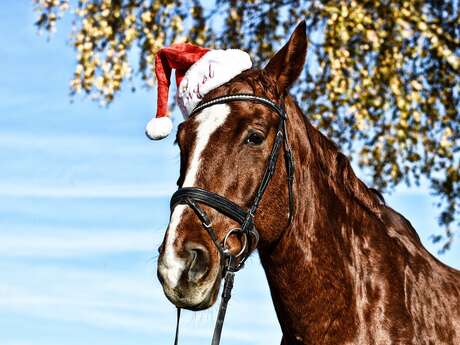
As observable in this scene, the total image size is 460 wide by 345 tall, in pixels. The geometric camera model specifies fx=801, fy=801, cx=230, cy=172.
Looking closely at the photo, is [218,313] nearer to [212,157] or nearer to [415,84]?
[212,157]

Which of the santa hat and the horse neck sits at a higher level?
the santa hat

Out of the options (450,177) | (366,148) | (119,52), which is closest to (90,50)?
(119,52)

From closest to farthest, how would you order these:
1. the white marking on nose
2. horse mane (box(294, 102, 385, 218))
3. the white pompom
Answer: the white marking on nose < horse mane (box(294, 102, 385, 218)) < the white pompom

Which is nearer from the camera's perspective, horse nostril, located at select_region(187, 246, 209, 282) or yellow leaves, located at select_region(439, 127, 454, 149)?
horse nostril, located at select_region(187, 246, 209, 282)

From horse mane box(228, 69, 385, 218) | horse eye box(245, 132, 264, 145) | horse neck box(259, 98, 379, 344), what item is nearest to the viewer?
horse eye box(245, 132, 264, 145)

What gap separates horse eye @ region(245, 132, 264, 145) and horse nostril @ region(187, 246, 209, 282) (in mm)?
589

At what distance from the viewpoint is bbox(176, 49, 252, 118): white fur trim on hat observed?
4164 mm

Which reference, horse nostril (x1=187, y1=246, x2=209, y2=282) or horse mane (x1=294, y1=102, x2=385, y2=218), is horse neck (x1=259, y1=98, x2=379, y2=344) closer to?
horse mane (x1=294, y1=102, x2=385, y2=218)

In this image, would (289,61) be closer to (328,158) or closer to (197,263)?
(328,158)

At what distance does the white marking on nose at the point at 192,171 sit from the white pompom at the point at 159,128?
2.13 feet

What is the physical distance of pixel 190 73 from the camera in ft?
14.3

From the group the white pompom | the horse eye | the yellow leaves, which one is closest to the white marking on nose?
the horse eye

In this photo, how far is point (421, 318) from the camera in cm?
405

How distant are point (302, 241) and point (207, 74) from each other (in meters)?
1.03
